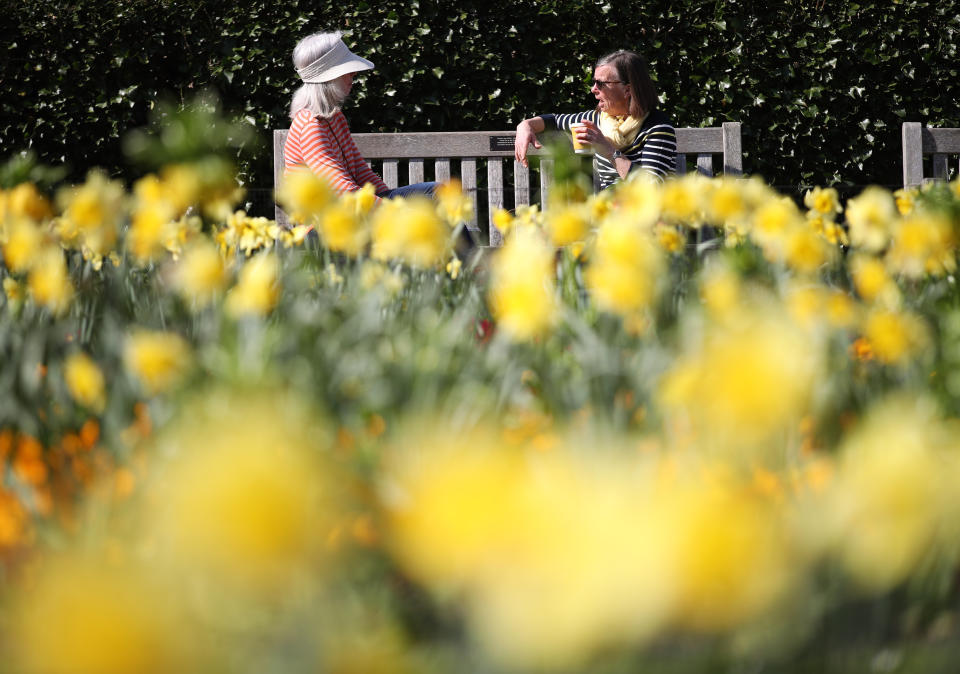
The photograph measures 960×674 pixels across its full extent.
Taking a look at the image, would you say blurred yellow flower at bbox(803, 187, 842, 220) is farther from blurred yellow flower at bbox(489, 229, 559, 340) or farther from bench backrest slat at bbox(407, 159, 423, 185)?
bench backrest slat at bbox(407, 159, 423, 185)

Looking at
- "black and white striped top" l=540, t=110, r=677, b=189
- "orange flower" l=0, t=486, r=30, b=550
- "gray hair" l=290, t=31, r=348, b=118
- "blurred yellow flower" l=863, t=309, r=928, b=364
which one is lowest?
"orange flower" l=0, t=486, r=30, b=550

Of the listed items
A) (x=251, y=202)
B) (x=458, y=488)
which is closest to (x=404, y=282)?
(x=458, y=488)

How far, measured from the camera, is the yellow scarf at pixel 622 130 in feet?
12.6

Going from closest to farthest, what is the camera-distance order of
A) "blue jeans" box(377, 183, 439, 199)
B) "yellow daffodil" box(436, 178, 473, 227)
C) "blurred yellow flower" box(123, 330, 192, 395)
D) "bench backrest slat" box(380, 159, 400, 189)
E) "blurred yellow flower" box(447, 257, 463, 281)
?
"blurred yellow flower" box(123, 330, 192, 395)
"yellow daffodil" box(436, 178, 473, 227)
"blurred yellow flower" box(447, 257, 463, 281)
"blue jeans" box(377, 183, 439, 199)
"bench backrest slat" box(380, 159, 400, 189)

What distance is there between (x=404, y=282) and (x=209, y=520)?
56.2 inches

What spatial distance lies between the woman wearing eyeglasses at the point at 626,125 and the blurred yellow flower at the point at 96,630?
3.25m

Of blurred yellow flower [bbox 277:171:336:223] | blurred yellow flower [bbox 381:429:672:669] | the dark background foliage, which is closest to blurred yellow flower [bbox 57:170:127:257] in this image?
blurred yellow flower [bbox 277:171:336:223]

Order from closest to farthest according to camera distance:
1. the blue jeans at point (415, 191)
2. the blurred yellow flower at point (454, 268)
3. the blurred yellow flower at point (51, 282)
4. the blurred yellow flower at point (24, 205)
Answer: the blurred yellow flower at point (51, 282) < the blurred yellow flower at point (24, 205) < the blurred yellow flower at point (454, 268) < the blue jeans at point (415, 191)

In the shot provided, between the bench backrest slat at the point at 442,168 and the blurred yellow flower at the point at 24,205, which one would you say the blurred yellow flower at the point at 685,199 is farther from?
the bench backrest slat at the point at 442,168

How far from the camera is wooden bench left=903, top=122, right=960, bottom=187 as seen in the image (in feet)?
13.8

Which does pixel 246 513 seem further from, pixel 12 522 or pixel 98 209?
pixel 98 209

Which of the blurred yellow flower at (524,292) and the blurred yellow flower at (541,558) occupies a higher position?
the blurred yellow flower at (524,292)

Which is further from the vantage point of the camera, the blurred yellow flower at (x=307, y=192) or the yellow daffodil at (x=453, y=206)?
the yellow daffodil at (x=453, y=206)

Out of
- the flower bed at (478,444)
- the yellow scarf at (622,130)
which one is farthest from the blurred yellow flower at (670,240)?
the yellow scarf at (622,130)
